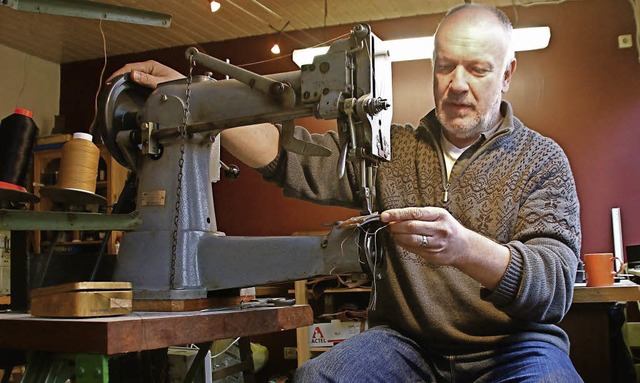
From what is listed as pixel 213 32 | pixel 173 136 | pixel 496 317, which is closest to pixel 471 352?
pixel 496 317

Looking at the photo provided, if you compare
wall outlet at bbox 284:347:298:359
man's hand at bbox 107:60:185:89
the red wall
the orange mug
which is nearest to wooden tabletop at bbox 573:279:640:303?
the orange mug

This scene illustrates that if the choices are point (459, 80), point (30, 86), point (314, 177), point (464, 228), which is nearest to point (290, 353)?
point (30, 86)

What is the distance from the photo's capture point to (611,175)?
14.5ft

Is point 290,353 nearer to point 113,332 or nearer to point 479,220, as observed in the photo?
point 479,220

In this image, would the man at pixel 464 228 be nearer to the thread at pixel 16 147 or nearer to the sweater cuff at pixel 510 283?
the sweater cuff at pixel 510 283

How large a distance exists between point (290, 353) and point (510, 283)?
4009 millimetres

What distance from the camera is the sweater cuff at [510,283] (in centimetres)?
123

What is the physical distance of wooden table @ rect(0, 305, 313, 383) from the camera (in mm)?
974

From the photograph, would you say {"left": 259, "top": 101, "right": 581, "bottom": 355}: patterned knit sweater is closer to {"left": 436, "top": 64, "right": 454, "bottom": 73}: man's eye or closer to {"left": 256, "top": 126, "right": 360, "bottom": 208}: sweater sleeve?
{"left": 256, "top": 126, "right": 360, "bottom": 208}: sweater sleeve

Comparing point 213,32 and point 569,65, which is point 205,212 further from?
point 213,32

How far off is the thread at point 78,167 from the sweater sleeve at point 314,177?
42 cm

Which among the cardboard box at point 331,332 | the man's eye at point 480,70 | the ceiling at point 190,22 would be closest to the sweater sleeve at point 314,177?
the man's eye at point 480,70

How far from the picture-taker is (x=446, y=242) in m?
1.13

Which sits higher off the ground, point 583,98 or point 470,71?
point 583,98
